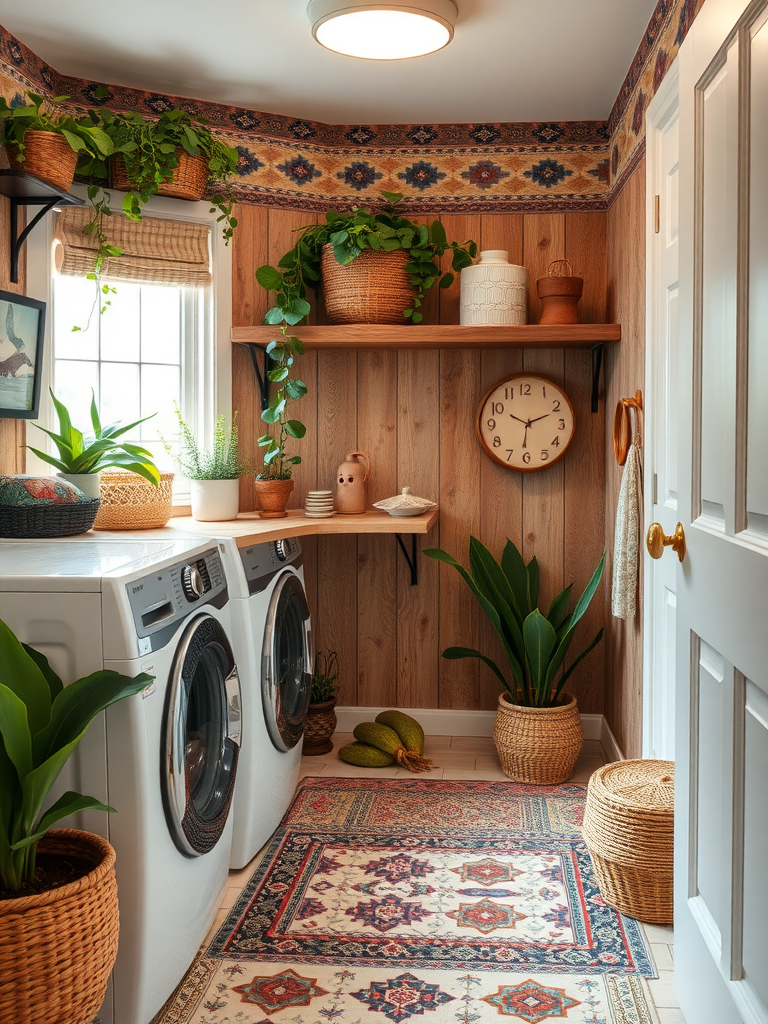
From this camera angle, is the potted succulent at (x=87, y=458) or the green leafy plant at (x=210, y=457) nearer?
the potted succulent at (x=87, y=458)

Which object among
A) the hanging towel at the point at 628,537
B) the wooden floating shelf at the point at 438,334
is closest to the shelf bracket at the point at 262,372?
the wooden floating shelf at the point at 438,334

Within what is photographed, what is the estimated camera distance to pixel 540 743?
3051 mm

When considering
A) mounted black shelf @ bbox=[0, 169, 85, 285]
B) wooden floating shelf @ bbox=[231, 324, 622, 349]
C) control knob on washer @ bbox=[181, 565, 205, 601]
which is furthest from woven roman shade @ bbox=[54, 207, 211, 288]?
control knob on washer @ bbox=[181, 565, 205, 601]

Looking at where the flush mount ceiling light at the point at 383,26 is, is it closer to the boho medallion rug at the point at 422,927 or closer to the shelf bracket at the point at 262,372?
the shelf bracket at the point at 262,372

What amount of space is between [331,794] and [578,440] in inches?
62.9

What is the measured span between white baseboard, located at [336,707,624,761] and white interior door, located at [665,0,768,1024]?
1.75m

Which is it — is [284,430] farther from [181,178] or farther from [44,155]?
[44,155]

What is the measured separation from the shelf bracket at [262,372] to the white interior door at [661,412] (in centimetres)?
142

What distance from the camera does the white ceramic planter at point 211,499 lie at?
10.2ft

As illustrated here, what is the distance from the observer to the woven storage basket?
118 inches

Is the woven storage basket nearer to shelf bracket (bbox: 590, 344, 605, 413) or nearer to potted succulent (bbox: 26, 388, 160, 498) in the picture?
potted succulent (bbox: 26, 388, 160, 498)

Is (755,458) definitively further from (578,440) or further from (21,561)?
(578,440)

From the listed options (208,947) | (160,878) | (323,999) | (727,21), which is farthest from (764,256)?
(208,947)

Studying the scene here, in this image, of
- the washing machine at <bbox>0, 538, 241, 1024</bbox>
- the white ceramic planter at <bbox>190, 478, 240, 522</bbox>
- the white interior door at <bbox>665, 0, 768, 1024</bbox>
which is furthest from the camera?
the white ceramic planter at <bbox>190, 478, 240, 522</bbox>
